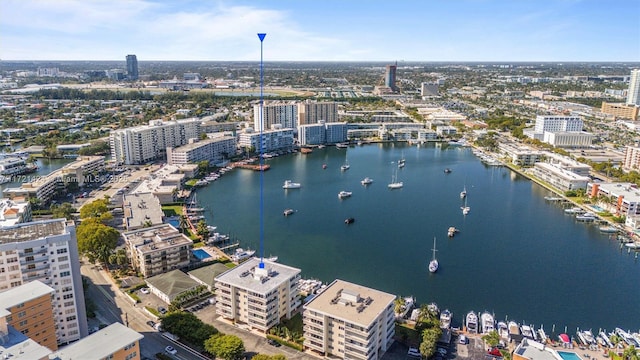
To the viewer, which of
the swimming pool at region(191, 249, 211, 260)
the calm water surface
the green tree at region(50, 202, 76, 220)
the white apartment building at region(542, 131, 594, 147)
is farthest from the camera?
the white apartment building at region(542, 131, 594, 147)

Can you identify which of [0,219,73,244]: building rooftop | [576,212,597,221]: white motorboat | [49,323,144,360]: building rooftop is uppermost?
[0,219,73,244]: building rooftop

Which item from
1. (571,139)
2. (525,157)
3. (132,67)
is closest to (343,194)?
(525,157)

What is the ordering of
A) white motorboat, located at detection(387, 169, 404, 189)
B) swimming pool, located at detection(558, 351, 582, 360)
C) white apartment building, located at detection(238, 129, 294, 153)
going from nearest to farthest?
1. swimming pool, located at detection(558, 351, 582, 360)
2. white motorboat, located at detection(387, 169, 404, 189)
3. white apartment building, located at detection(238, 129, 294, 153)

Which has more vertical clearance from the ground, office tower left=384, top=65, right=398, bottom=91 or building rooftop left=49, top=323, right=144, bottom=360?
office tower left=384, top=65, right=398, bottom=91

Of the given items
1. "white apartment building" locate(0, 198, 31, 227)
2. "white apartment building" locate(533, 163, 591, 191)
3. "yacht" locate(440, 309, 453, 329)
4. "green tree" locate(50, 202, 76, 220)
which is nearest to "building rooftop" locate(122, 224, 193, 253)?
"white apartment building" locate(0, 198, 31, 227)

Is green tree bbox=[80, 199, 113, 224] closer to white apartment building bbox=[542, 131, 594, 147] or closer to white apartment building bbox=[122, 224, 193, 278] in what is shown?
white apartment building bbox=[122, 224, 193, 278]

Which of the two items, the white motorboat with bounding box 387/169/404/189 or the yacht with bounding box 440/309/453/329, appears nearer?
the yacht with bounding box 440/309/453/329
